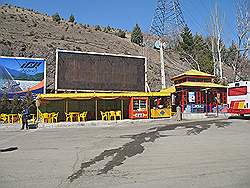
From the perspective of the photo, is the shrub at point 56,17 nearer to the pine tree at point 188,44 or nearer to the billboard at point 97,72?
the pine tree at point 188,44

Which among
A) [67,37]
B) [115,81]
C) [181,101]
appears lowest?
[181,101]

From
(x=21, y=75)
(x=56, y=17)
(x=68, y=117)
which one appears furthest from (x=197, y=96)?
(x=56, y=17)

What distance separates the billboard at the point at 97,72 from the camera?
3216cm

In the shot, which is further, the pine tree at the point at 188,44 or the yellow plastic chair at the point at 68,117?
the pine tree at the point at 188,44

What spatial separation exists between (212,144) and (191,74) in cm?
2532

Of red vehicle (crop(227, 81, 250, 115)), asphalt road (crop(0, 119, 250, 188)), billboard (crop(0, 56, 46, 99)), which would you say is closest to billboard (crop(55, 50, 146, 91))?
billboard (crop(0, 56, 46, 99))

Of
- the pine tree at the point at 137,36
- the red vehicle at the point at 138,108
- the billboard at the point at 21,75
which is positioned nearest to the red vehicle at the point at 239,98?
the red vehicle at the point at 138,108

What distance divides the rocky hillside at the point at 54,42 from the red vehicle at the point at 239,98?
2505 cm

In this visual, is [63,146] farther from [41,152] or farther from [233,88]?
[233,88]

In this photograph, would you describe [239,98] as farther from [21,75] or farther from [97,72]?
[21,75]

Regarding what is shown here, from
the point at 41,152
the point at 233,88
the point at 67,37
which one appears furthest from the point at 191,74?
the point at 67,37

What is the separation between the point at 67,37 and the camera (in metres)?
67.2

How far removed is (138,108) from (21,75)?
14.0 meters

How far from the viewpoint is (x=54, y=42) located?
59.1m
